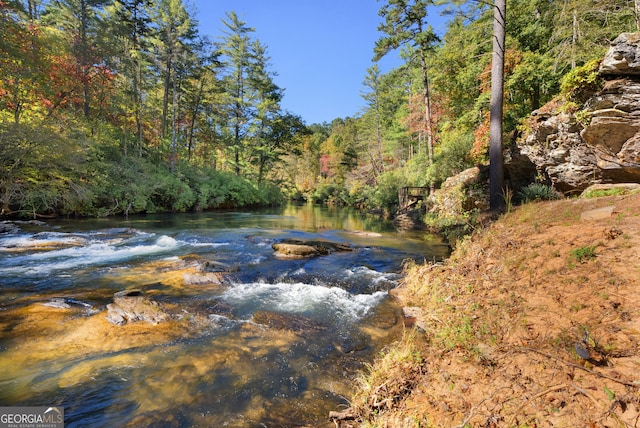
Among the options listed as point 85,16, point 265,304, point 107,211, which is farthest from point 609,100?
point 85,16

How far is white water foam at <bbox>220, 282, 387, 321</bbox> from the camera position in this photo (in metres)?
5.25

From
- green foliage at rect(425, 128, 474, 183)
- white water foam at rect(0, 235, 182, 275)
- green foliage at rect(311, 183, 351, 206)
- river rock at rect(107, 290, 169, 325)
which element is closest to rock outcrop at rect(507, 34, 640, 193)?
green foliage at rect(425, 128, 474, 183)

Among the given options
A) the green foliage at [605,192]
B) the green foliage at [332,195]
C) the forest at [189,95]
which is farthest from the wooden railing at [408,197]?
the green foliage at [332,195]

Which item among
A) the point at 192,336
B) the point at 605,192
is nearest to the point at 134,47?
the point at 192,336

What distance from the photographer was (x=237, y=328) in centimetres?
452

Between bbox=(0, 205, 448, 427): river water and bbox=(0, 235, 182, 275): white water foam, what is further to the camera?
bbox=(0, 235, 182, 275): white water foam

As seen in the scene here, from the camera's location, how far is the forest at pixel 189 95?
11.0 m

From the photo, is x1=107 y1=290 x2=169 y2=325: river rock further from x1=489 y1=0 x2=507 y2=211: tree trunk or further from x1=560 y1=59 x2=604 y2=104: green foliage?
x1=560 y1=59 x2=604 y2=104: green foliage

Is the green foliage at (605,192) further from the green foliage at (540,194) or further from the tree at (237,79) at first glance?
the tree at (237,79)

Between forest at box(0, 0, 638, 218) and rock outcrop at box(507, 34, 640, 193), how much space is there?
0.63 m

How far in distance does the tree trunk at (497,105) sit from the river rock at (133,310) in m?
8.91

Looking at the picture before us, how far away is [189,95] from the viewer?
26.1 metres

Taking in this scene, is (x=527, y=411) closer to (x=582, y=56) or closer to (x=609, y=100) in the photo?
(x=609, y=100)

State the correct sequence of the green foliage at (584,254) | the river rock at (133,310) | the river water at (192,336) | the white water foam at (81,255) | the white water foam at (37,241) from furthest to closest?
the white water foam at (37,241)
the white water foam at (81,255)
the river rock at (133,310)
the green foliage at (584,254)
the river water at (192,336)
